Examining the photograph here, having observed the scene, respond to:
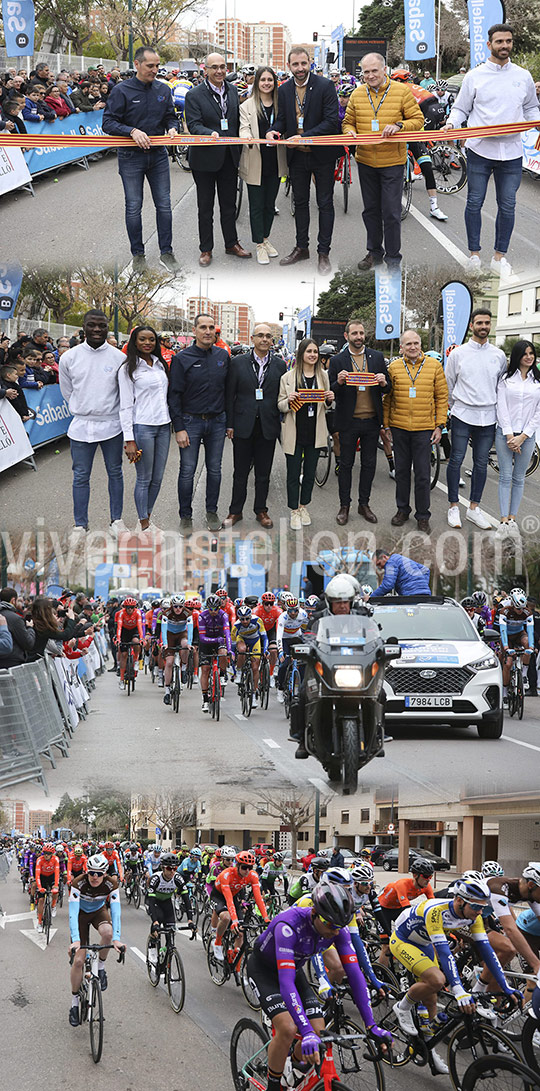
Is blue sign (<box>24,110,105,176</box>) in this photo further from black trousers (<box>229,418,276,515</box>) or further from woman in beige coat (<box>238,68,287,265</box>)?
black trousers (<box>229,418,276,515</box>)

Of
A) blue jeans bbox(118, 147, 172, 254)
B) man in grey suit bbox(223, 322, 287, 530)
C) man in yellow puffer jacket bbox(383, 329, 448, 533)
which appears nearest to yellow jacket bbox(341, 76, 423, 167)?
blue jeans bbox(118, 147, 172, 254)

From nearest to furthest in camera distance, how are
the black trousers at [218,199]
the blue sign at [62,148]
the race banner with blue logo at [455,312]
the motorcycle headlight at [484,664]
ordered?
the motorcycle headlight at [484,664] → the black trousers at [218,199] → the race banner with blue logo at [455,312] → the blue sign at [62,148]

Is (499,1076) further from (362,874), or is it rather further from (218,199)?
(218,199)

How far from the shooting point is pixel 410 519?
1027 centimetres

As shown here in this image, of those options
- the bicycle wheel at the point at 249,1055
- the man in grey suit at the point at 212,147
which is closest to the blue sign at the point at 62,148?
the man in grey suit at the point at 212,147

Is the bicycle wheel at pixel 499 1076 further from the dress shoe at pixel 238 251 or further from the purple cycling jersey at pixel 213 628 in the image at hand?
the dress shoe at pixel 238 251

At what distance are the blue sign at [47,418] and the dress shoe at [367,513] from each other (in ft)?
10.3

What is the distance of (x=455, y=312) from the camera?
460 inches

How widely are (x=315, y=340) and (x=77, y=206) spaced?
4289 mm

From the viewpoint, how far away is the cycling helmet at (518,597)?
424 inches

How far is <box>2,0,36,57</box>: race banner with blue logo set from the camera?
14922mm

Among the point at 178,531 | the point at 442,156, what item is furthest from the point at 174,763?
the point at 442,156

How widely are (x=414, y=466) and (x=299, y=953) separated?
537 centimetres

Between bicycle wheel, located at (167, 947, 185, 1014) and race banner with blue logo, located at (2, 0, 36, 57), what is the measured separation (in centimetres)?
1236
